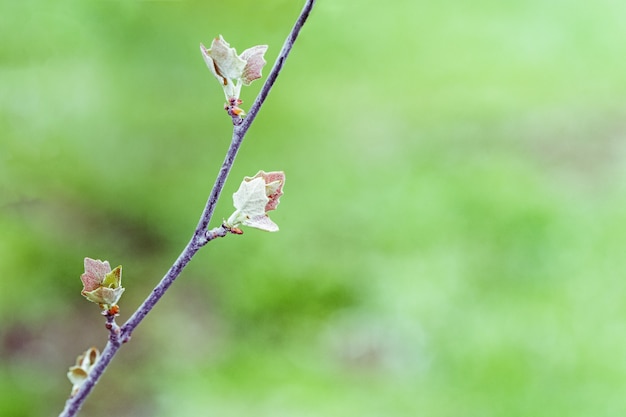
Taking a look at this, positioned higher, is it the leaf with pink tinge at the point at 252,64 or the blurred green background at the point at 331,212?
the blurred green background at the point at 331,212

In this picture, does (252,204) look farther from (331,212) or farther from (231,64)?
(331,212)

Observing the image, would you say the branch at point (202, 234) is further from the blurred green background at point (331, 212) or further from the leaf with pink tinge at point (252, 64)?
the blurred green background at point (331, 212)

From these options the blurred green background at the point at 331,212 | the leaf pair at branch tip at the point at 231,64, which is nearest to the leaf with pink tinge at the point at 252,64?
the leaf pair at branch tip at the point at 231,64

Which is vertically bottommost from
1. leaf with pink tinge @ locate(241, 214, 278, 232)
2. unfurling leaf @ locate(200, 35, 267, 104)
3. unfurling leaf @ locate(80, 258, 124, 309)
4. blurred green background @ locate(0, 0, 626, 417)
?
unfurling leaf @ locate(80, 258, 124, 309)

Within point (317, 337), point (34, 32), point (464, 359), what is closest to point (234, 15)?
point (34, 32)

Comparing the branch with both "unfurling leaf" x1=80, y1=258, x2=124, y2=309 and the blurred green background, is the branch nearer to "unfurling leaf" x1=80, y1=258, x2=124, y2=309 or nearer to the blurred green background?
"unfurling leaf" x1=80, y1=258, x2=124, y2=309

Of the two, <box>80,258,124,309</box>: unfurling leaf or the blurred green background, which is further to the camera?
the blurred green background

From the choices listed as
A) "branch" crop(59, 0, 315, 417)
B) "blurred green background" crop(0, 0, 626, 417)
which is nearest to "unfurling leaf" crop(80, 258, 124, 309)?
"branch" crop(59, 0, 315, 417)
